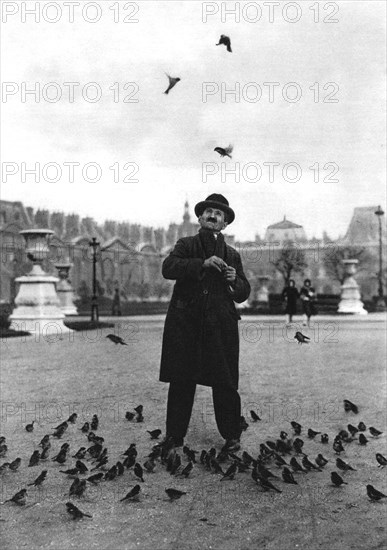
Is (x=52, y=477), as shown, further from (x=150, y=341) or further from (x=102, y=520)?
(x=150, y=341)

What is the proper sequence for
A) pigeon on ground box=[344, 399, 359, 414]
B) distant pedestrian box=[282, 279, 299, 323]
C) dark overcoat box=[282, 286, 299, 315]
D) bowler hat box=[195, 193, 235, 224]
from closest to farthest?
bowler hat box=[195, 193, 235, 224] < pigeon on ground box=[344, 399, 359, 414] < distant pedestrian box=[282, 279, 299, 323] < dark overcoat box=[282, 286, 299, 315]

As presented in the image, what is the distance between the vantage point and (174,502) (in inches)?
154

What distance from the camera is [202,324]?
4676 millimetres

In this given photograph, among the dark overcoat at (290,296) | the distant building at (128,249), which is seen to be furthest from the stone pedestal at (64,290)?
the distant building at (128,249)

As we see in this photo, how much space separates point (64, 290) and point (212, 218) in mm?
25906

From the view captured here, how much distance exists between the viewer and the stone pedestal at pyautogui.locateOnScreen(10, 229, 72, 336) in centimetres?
1806


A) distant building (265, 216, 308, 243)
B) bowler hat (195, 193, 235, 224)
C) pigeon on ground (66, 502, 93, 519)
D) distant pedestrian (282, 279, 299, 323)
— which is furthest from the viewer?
distant pedestrian (282, 279, 299, 323)

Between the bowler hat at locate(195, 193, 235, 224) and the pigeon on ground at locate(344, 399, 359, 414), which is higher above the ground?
the bowler hat at locate(195, 193, 235, 224)

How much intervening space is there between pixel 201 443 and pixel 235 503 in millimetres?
1413

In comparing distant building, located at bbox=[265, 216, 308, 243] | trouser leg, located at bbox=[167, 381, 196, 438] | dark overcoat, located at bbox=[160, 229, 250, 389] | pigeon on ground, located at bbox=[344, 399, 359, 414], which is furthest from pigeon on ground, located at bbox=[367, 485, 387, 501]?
distant building, located at bbox=[265, 216, 308, 243]

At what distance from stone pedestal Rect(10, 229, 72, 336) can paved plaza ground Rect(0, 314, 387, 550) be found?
22.3 feet

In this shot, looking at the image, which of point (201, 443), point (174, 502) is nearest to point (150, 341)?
point (201, 443)

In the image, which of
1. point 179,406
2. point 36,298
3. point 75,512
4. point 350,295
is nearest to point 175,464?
point 179,406

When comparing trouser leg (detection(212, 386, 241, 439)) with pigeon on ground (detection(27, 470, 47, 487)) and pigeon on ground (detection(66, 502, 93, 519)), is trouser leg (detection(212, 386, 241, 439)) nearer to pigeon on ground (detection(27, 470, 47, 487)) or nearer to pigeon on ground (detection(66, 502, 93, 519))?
pigeon on ground (detection(27, 470, 47, 487))
